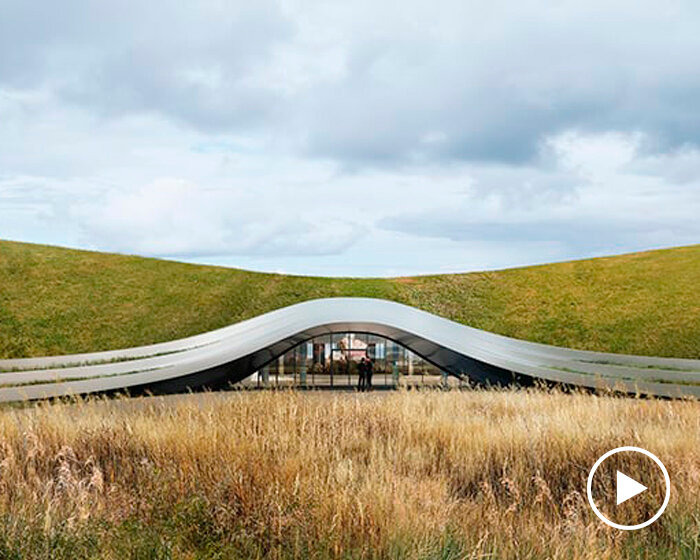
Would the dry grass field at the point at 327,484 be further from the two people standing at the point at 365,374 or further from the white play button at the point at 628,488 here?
the two people standing at the point at 365,374

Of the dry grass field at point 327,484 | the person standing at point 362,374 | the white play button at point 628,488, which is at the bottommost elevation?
the person standing at point 362,374

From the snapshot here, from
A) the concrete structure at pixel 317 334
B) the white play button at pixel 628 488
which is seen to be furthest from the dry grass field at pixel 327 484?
the concrete structure at pixel 317 334

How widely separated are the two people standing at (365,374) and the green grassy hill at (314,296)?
58.4 ft

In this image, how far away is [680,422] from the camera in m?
11.0

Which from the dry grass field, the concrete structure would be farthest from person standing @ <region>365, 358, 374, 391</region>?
the dry grass field

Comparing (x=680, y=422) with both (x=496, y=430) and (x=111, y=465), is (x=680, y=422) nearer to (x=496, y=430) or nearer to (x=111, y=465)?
(x=496, y=430)

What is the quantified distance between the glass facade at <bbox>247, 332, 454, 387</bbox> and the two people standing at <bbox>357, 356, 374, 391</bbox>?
0.32m

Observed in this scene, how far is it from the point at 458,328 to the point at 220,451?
59.5ft

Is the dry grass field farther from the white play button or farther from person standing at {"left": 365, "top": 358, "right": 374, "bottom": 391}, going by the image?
person standing at {"left": 365, "top": 358, "right": 374, "bottom": 391}

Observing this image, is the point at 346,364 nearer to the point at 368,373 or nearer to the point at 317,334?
the point at 368,373

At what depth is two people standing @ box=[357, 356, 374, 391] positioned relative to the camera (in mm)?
25125

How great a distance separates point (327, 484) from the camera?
222 inches

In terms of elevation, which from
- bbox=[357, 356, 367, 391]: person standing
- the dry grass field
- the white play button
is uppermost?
the dry grass field

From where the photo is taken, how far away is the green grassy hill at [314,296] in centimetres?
3988
